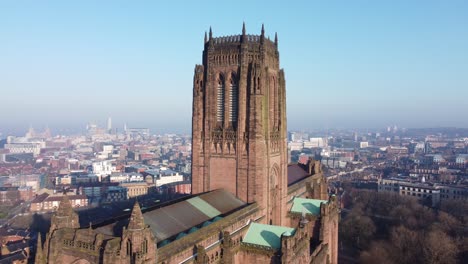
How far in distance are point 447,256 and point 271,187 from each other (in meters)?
38.2

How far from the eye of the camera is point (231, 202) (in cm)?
4059

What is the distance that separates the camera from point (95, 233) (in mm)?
25797

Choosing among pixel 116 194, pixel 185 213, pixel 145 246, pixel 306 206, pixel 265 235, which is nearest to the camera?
pixel 145 246

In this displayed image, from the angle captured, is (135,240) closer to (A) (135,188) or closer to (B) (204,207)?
(B) (204,207)

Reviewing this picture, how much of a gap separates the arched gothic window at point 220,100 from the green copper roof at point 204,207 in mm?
10028

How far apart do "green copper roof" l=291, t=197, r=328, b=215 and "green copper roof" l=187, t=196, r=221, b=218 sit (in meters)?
16.9

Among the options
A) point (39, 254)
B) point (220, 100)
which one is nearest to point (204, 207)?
point (220, 100)

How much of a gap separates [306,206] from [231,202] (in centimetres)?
1552

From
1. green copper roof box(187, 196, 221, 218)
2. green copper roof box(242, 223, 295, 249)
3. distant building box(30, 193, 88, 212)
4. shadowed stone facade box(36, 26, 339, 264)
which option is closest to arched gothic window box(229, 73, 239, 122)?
shadowed stone facade box(36, 26, 339, 264)

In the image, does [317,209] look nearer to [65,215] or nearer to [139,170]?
[65,215]

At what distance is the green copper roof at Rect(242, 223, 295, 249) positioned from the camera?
35.1 metres

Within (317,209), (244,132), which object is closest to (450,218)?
(317,209)

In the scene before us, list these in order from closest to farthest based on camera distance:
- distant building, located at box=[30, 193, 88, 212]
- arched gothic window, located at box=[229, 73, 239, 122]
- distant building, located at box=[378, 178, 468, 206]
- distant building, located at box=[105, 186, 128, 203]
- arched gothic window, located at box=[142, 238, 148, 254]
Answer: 1. arched gothic window, located at box=[142, 238, 148, 254]
2. arched gothic window, located at box=[229, 73, 239, 122]
3. distant building, located at box=[30, 193, 88, 212]
4. distant building, located at box=[378, 178, 468, 206]
5. distant building, located at box=[105, 186, 128, 203]

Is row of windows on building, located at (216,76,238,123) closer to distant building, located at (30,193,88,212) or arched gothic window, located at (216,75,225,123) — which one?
arched gothic window, located at (216,75,225,123)
